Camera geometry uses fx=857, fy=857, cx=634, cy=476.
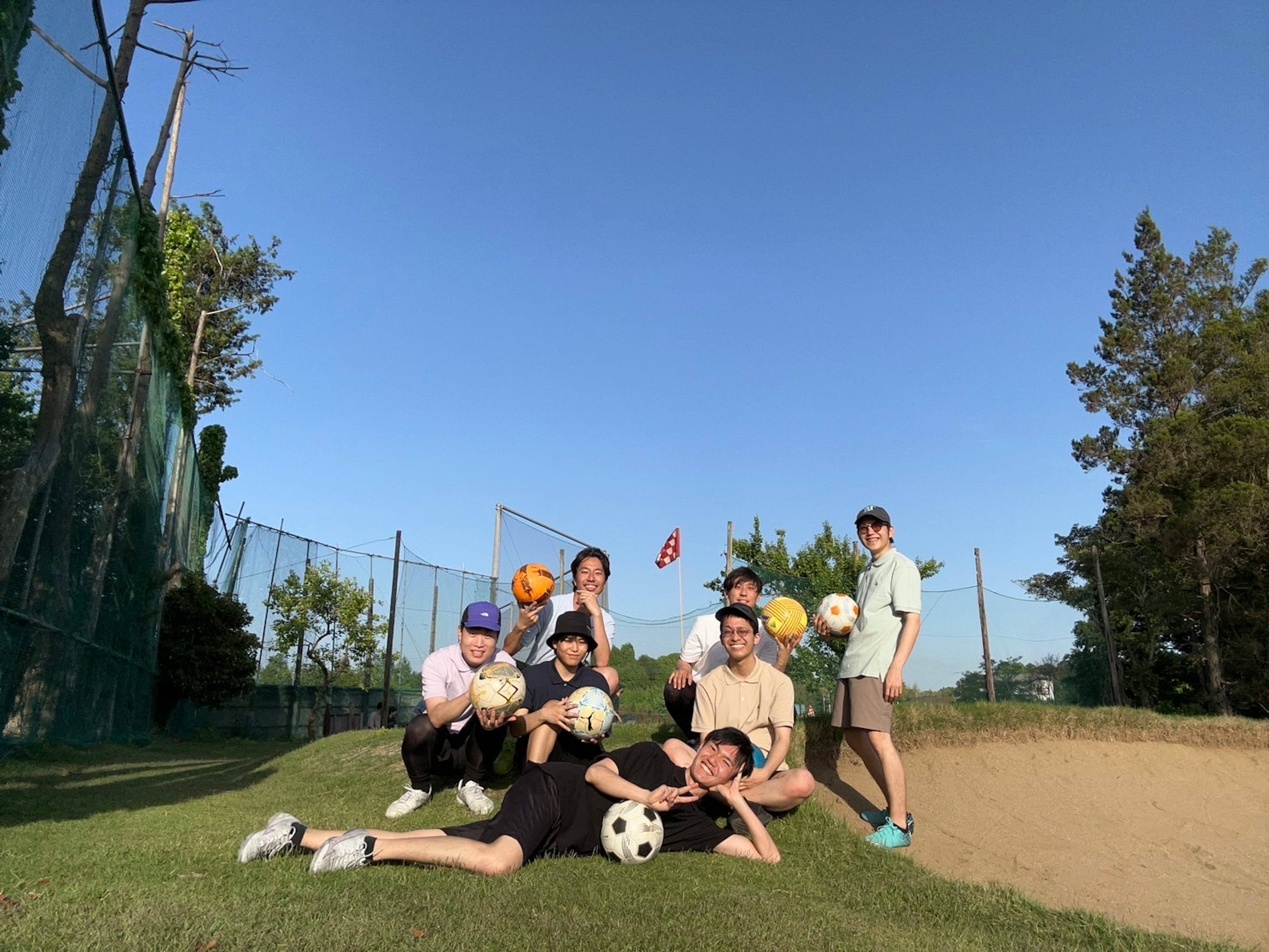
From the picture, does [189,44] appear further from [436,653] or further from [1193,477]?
[1193,477]

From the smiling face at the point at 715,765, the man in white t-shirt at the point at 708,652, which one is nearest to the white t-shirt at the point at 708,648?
the man in white t-shirt at the point at 708,652

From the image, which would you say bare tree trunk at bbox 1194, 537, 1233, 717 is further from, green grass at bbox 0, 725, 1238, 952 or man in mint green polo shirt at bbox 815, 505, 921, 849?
green grass at bbox 0, 725, 1238, 952

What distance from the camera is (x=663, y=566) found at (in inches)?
794

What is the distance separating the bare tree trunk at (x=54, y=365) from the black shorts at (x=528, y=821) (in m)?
4.55

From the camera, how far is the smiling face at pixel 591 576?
6.05 metres

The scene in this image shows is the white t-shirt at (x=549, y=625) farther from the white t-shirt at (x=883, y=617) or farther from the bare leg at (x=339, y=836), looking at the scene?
the bare leg at (x=339, y=836)

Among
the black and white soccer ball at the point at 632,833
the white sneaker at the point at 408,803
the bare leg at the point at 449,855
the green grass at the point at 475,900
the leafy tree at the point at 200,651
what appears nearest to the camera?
the green grass at the point at 475,900

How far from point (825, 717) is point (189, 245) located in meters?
19.7

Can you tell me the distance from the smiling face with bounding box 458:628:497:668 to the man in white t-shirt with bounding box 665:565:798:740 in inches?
53.2

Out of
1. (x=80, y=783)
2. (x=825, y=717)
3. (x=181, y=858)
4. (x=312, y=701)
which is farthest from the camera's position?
(x=312, y=701)

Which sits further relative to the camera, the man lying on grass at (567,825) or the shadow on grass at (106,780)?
the shadow on grass at (106,780)

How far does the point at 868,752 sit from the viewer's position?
5.20m

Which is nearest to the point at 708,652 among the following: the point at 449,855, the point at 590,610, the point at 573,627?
the point at 590,610

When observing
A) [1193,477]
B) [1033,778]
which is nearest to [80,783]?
[1033,778]
